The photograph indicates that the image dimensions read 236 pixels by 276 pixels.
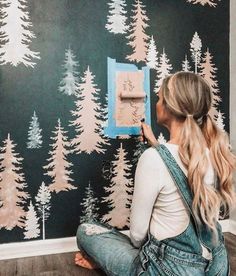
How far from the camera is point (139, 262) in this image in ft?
4.46

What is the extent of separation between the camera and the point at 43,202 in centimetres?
209

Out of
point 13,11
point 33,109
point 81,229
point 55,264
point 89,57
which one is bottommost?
point 55,264

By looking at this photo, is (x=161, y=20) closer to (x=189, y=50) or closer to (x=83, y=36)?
(x=189, y=50)

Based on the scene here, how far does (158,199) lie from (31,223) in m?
1.05

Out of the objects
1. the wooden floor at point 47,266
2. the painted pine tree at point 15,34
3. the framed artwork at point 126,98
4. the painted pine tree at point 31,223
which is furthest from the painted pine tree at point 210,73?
the painted pine tree at point 31,223

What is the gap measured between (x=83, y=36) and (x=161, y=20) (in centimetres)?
53

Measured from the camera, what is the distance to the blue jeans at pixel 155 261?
51.1 inches

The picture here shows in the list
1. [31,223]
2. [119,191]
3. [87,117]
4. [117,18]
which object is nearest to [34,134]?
[87,117]

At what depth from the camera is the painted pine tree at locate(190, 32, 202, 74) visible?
236 cm

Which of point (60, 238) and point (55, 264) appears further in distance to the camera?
point (60, 238)

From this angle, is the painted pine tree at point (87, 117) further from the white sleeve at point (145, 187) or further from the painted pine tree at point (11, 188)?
the white sleeve at point (145, 187)

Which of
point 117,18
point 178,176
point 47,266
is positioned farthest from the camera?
point 117,18

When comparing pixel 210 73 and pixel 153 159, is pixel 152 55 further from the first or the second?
pixel 153 159

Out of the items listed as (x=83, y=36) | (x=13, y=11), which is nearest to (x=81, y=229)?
(x=83, y=36)
